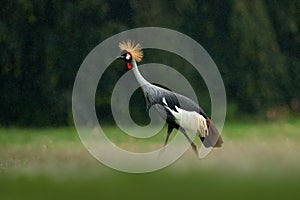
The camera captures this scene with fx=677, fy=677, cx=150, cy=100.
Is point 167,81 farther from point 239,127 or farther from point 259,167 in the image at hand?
point 259,167

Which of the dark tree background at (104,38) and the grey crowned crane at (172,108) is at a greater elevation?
the dark tree background at (104,38)

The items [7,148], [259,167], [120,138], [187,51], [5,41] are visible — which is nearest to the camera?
[259,167]

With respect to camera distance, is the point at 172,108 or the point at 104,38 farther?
the point at 104,38

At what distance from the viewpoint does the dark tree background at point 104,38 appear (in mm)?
9164

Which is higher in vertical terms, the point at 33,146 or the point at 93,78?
the point at 93,78

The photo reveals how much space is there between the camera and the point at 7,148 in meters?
7.34

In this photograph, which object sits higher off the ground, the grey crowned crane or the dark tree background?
the dark tree background

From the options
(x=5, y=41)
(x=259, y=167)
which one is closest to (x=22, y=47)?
(x=5, y=41)

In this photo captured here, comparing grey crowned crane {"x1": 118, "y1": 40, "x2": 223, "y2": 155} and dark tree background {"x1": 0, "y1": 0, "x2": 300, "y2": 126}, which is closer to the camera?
grey crowned crane {"x1": 118, "y1": 40, "x2": 223, "y2": 155}

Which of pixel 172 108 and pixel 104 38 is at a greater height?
pixel 104 38

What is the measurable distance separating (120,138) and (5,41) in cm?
233

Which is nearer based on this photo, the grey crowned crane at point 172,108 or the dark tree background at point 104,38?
the grey crowned crane at point 172,108

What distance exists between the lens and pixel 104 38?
363 inches

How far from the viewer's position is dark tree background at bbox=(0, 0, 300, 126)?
916 centimetres
